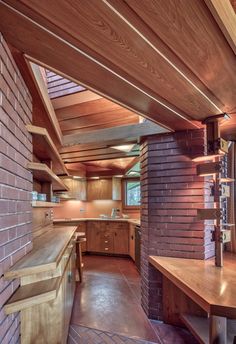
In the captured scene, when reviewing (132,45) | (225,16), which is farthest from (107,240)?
(225,16)

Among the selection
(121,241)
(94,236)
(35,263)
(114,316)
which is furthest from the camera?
(94,236)

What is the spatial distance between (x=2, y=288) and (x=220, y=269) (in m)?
1.95

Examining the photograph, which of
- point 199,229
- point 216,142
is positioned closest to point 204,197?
point 199,229

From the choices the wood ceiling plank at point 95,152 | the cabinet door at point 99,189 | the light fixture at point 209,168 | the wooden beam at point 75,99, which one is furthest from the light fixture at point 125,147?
the cabinet door at point 99,189

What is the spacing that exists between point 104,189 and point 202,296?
5.18 metres

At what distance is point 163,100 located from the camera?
6.72 ft

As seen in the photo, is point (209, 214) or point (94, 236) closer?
point (209, 214)

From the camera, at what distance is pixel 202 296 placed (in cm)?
170

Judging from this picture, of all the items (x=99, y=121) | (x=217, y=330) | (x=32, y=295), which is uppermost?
(x=99, y=121)

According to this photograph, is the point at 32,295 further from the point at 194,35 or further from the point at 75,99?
the point at 75,99

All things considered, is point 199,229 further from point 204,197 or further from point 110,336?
point 110,336

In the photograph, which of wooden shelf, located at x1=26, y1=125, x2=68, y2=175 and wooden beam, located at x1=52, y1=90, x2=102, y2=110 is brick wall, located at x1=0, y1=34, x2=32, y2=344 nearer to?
wooden shelf, located at x1=26, y1=125, x2=68, y2=175

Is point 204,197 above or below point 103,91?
below

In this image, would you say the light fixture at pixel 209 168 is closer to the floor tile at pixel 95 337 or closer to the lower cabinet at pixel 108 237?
the floor tile at pixel 95 337
